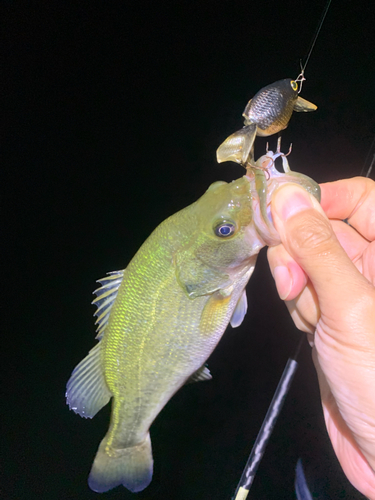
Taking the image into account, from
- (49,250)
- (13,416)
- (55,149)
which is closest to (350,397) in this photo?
(49,250)

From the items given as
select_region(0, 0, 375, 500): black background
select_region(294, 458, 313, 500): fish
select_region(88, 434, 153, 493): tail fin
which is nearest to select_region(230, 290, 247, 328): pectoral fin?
select_region(88, 434, 153, 493): tail fin

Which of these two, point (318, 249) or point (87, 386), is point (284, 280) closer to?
point (318, 249)

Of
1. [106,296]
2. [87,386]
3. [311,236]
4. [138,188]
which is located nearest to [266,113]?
[311,236]

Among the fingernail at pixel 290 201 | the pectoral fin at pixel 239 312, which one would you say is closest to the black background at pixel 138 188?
the pectoral fin at pixel 239 312

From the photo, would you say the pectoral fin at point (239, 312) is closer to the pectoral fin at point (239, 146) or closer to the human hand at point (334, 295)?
Result: the human hand at point (334, 295)

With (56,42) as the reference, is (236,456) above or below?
below

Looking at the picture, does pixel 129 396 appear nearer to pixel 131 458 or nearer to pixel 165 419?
pixel 131 458

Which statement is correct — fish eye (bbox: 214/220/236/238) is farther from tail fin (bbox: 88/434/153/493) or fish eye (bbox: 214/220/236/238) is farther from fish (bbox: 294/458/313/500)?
fish (bbox: 294/458/313/500)
